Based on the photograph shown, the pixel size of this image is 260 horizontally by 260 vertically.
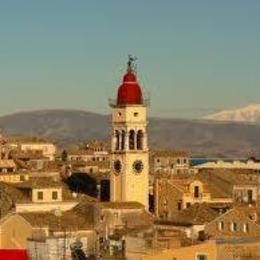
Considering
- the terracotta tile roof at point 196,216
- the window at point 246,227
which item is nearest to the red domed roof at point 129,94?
the terracotta tile roof at point 196,216

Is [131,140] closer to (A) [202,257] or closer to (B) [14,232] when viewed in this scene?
(B) [14,232]

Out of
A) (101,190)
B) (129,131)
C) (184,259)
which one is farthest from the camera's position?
(101,190)

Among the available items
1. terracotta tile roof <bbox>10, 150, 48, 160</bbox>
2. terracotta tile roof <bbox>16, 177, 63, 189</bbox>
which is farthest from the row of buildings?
terracotta tile roof <bbox>10, 150, 48, 160</bbox>

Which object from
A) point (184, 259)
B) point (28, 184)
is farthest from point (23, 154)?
point (184, 259)

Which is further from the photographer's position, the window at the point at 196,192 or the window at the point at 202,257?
the window at the point at 196,192

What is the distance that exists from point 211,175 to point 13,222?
22.1 meters

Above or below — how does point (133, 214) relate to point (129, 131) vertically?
below

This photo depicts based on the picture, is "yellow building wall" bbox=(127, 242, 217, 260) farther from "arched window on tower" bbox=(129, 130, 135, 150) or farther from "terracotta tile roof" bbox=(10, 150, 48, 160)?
"terracotta tile roof" bbox=(10, 150, 48, 160)

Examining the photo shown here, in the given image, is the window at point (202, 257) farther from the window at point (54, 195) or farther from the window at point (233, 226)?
the window at point (54, 195)

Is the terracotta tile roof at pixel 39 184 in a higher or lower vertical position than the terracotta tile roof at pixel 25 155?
lower

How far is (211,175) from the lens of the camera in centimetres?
7156

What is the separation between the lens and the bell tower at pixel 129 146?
202 feet

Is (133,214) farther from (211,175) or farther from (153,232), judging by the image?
(211,175)

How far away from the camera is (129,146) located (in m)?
62.0
